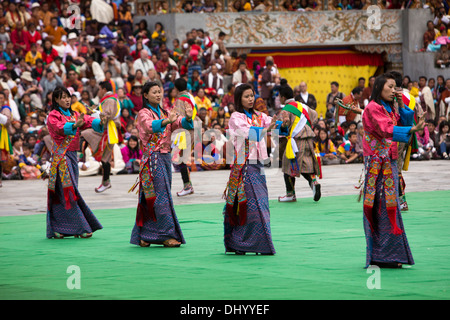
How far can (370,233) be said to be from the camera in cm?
706

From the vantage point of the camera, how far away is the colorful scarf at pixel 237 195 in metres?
8.00

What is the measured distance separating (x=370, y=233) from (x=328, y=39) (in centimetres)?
1896

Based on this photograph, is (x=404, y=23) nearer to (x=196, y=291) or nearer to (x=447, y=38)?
(x=447, y=38)

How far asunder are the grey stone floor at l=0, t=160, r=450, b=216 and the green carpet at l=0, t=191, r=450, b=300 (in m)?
1.89

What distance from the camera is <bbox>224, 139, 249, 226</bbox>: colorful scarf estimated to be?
8.00 metres

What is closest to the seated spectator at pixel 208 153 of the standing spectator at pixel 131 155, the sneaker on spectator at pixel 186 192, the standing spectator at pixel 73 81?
the standing spectator at pixel 131 155

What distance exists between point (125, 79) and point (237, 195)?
1337 centimetres

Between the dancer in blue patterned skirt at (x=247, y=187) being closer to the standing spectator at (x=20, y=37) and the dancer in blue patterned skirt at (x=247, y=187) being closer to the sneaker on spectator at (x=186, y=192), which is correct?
the sneaker on spectator at (x=186, y=192)

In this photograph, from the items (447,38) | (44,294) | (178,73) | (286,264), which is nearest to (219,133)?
(178,73)

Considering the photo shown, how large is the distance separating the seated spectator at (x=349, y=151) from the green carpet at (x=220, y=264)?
8.91 m

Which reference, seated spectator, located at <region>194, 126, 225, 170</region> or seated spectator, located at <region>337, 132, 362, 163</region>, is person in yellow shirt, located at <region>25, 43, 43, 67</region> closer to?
seated spectator, located at <region>194, 126, 225, 170</region>

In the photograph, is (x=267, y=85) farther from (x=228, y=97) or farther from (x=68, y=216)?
(x=68, y=216)

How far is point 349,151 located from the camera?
2016 cm
